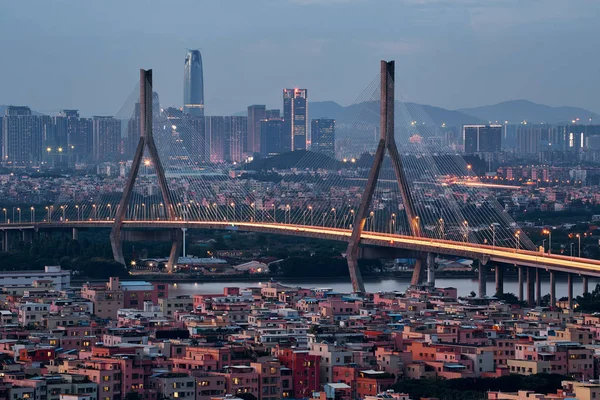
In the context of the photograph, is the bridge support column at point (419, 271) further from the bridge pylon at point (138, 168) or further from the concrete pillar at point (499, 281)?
the bridge pylon at point (138, 168)

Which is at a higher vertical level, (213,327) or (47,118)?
(47,118)

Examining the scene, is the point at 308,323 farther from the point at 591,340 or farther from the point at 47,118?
the point at 47,118

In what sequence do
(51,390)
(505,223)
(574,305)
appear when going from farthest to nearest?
(505,223) < (574,305) < (51,390)

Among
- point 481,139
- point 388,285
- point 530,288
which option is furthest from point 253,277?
point 481,139

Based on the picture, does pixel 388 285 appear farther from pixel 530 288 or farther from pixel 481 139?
pixel 481 139

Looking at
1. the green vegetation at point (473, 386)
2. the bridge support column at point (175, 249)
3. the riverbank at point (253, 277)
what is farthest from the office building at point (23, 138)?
the green vegetation at point (473, 386)

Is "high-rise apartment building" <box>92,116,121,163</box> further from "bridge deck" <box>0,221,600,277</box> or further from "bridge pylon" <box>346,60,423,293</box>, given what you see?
"bridge pylon" <box>346,60,423,293</box>

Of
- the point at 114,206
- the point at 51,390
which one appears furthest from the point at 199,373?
the point at 114,206

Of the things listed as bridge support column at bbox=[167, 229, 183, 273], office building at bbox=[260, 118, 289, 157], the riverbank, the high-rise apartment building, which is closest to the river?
the riverbank
